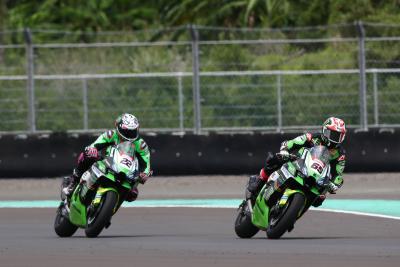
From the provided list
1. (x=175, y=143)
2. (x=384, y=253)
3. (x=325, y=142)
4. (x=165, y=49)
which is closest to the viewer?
(x=384, y=253)

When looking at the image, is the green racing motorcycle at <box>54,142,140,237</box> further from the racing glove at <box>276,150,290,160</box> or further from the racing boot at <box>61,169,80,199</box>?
the racing glove at <box>276,150,290,160</box>

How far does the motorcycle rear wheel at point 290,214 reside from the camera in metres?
14.7

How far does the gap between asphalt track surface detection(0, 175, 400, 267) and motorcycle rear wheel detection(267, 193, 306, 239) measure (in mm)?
159

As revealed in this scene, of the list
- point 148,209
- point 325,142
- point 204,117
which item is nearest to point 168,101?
point 204,117

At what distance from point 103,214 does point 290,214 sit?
6.16ft

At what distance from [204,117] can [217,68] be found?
953 millimetres

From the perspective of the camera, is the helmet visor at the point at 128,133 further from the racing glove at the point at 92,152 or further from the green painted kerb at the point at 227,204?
the green painted kerb at the point at 227,204

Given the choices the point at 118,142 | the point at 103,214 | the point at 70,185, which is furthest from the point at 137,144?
the point at 103,214

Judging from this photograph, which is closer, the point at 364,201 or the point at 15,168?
the point at 364,201

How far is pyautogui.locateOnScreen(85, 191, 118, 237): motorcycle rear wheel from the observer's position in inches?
597

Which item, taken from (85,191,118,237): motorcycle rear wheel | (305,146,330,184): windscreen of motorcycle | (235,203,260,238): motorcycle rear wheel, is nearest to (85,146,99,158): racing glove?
(85,191,118,237): motorcycle rear wheel

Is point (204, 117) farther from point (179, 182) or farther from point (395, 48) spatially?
point (395, 48)

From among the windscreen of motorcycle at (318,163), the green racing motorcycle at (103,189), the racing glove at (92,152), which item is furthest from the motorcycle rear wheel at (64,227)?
the windscreen of motorcycle at (318,163)

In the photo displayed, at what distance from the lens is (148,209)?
19.8 m
